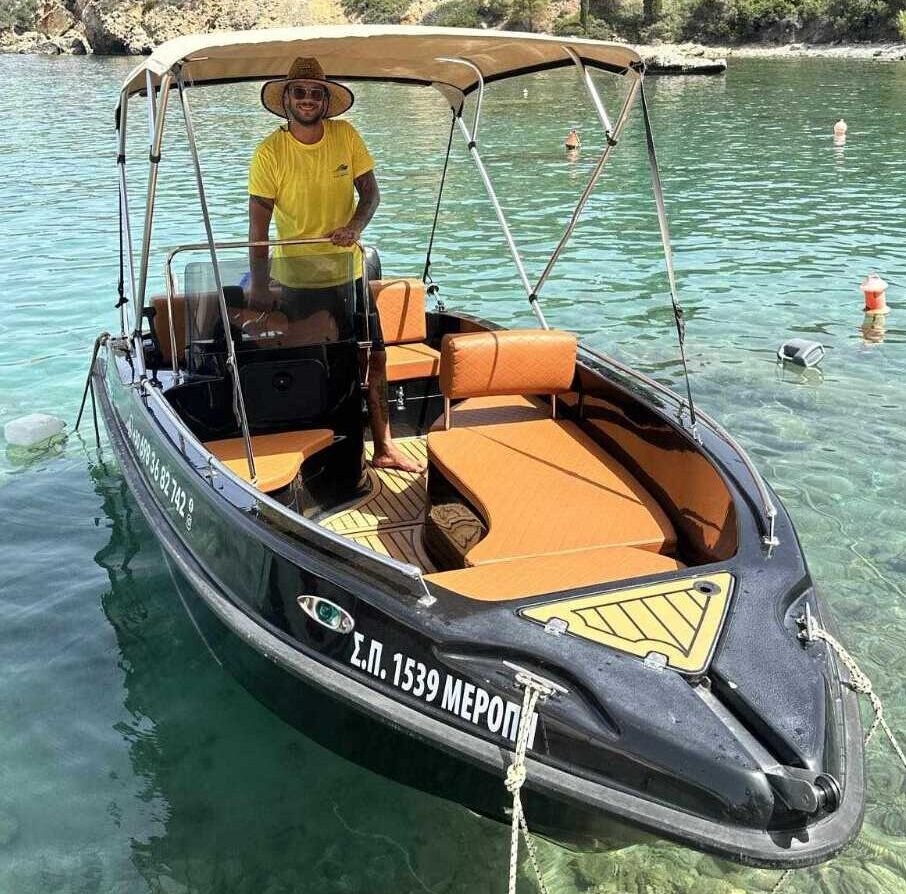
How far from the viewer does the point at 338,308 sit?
5273 mm

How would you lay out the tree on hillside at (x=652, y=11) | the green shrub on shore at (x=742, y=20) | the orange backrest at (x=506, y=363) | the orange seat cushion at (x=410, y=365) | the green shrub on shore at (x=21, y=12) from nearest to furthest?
the orange backrest at (x=506, y=363) < the orange seat cushion at (x=410, y=365) < the green shrub on shore at (x=742, y=20) < the tree on hillside at (x=652, y=11) < the green shrub on shore at (x=21, y=12)

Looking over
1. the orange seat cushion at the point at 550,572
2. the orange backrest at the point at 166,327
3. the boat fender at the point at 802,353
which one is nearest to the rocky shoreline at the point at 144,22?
the boat fender at the point at 802,353

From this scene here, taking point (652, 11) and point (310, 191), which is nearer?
point (310, 191)

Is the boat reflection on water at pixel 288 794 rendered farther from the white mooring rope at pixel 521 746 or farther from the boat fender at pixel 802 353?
the boat fender at pixel 802 353

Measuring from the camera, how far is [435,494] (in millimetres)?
4770

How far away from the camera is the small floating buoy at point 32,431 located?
708 centimetres

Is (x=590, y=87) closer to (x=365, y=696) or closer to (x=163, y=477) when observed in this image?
(x=163, y=477)

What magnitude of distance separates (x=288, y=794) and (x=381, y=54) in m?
3.90

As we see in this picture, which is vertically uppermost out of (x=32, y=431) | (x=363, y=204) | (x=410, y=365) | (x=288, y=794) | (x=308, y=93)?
(x=308, y=93)

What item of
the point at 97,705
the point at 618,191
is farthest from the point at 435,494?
the point at 618,191

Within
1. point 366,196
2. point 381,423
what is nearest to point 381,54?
point 366,196

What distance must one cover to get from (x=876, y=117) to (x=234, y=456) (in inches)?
954

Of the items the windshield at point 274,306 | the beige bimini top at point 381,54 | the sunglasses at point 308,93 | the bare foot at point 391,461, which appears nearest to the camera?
the beige bimini top at point 381,54

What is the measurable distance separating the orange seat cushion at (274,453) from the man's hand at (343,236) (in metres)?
1.02
